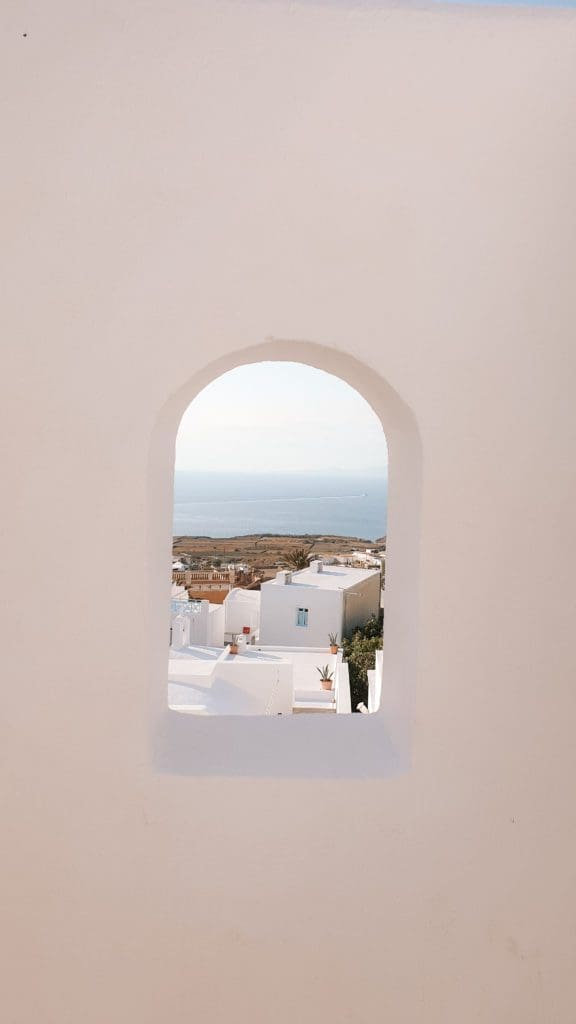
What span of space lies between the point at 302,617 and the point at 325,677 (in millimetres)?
6049

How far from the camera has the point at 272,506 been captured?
24.1 m

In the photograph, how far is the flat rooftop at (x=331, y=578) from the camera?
19234mm

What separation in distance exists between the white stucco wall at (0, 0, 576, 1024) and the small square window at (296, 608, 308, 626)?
1687cm

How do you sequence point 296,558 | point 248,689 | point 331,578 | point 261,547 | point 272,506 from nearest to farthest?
point 248,689
point 331,578
point 261,547
point 296,558
point 272,506

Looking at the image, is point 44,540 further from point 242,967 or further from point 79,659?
point 242,967

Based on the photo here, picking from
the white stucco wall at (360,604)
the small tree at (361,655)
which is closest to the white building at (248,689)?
the small tree at (361,655)

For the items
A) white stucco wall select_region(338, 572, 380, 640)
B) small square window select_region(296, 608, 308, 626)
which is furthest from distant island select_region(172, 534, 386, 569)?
small square window select_region(296, 608, 308, 626)

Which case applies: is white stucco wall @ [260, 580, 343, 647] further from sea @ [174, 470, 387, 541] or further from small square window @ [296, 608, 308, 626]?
sea @ [174, 470, 387, 541]

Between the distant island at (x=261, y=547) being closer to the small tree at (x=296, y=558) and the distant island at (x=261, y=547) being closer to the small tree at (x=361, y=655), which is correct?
the small tree at (x=296, y=558)

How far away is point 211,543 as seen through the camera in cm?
2105

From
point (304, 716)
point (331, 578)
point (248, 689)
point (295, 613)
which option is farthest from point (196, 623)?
point (304, 716)

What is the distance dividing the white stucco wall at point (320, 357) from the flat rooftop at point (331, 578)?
16.8m

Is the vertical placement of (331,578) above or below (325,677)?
above

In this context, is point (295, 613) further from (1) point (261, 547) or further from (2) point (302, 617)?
(1) point (261, 547)
